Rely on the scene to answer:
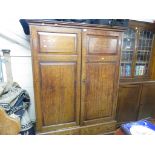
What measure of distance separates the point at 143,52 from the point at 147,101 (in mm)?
857

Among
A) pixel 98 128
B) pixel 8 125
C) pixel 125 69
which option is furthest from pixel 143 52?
pixel 8 125

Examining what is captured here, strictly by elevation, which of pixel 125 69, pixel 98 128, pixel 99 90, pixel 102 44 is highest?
pixel 102 44

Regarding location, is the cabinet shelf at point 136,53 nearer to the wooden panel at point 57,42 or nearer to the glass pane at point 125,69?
the glass pane at point 125,69

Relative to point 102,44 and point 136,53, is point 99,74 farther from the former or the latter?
point 136,53

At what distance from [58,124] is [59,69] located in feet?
2.27

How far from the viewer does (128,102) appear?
83.7 inches

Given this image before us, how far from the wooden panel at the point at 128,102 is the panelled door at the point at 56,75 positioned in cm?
83

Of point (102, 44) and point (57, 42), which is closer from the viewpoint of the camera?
point (57, 42)

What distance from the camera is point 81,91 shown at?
157 centimetres

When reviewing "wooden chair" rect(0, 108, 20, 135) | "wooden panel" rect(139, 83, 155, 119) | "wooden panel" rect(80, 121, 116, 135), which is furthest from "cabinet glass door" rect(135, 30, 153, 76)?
"wooden chair" rect(0, 108, 20, 135)

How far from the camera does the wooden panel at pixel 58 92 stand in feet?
4.61

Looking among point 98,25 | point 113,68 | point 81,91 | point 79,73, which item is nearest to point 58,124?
point 81,91

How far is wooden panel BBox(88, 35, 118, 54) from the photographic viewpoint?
1463 millimetres

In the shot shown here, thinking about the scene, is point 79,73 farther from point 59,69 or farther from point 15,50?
point 15,50
